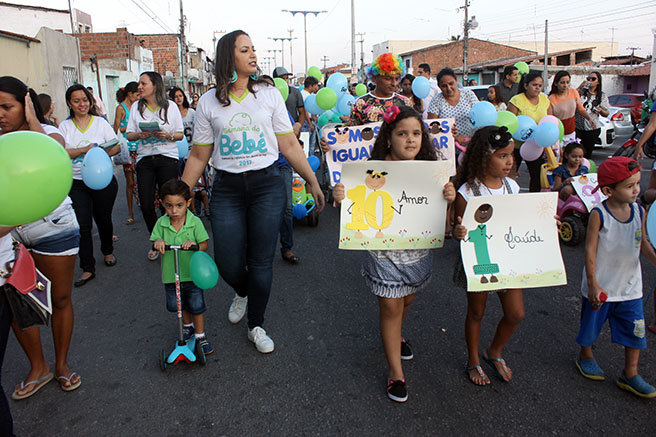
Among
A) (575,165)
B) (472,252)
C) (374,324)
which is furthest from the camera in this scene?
(575,165)

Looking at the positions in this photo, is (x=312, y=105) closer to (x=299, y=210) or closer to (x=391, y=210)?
(x=299, y=210)

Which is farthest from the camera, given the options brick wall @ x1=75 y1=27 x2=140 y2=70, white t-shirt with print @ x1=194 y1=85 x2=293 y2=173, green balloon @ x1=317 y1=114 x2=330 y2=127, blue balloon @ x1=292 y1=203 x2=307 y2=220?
brick wall @ x1=75 y1=27 x2=140 y2=70

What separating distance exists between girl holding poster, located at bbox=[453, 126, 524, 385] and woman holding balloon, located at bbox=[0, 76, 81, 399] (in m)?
2.35

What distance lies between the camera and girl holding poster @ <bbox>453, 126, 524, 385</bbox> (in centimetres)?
279

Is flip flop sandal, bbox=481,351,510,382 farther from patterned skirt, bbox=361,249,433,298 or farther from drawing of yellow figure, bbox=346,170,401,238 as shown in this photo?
drawing of yellow figure, bbox=346,170,401,238

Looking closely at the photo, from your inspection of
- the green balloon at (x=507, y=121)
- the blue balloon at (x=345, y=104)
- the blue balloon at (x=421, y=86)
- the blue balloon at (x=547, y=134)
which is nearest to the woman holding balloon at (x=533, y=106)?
the blue balloon at (x=547, y=134)

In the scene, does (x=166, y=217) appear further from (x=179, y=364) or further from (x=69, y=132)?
(x=69, y=132)

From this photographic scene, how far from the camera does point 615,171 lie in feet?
9.11

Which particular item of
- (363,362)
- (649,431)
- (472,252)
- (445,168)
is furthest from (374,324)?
(649,431)

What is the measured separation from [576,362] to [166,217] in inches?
116

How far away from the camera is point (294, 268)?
534 cm

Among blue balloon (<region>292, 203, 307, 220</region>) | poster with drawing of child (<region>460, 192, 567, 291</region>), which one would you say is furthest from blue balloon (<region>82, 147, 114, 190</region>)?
poster with drawing of child (<region>460, 192, 567, 291</region>)

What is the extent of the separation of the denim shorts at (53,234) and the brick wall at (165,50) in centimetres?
4424

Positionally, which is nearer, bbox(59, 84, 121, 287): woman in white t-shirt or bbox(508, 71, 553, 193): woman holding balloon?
bbox(59, 84, 121, 287): woman in white t-shirt
